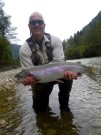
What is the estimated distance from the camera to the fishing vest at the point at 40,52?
650 centimetres

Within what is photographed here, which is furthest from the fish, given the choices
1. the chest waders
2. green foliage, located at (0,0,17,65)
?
green foliage, located at (0,0,17,65)

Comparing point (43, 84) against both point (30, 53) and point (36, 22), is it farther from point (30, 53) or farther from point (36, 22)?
point (36, 22)

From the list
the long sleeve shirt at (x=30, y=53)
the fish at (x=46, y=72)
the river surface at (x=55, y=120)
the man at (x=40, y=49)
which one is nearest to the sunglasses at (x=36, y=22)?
the man at (x=40, y=49)

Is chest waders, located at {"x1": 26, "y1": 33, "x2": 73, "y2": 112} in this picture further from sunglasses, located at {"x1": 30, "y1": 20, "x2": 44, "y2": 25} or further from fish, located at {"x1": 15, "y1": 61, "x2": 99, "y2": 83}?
fish, located at {"x1": 15, "y1": 61, "x2": 99, "y2": 83}

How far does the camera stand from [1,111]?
7.79 m

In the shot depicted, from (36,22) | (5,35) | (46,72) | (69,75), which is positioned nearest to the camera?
(46,72)

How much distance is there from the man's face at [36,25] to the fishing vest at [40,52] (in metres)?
0.26

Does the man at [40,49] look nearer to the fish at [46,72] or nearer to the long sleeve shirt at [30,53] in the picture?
the long sleeve shirt at [30,53]

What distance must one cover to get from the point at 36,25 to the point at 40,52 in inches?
27.1

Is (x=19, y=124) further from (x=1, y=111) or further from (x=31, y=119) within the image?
(x=1, y=111)

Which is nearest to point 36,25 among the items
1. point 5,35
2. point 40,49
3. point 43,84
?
point 40,49

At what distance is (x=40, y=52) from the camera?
21.3 ft

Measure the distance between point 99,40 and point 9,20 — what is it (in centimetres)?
5379

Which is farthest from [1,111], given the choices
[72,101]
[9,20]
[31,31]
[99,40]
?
[99,40]
